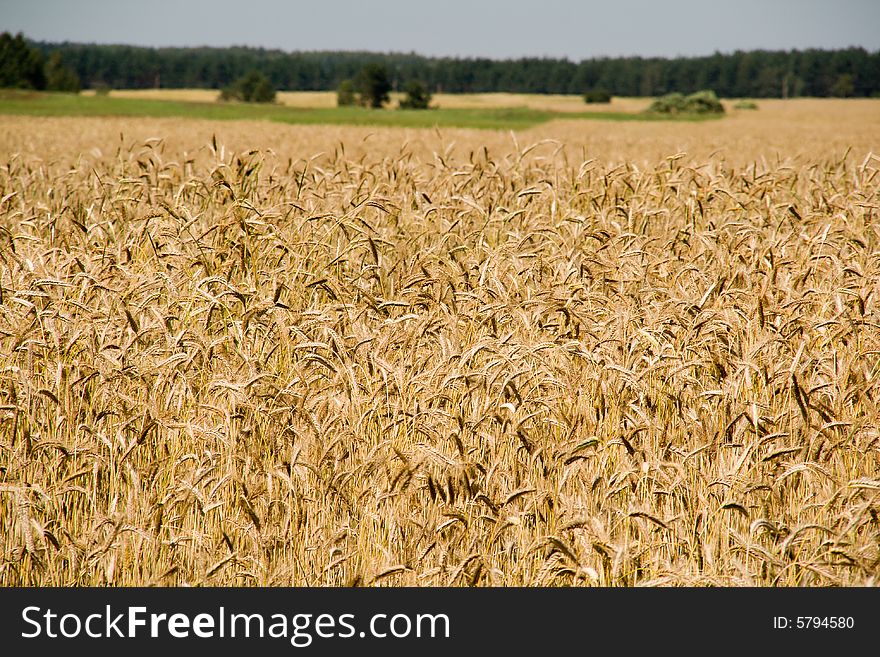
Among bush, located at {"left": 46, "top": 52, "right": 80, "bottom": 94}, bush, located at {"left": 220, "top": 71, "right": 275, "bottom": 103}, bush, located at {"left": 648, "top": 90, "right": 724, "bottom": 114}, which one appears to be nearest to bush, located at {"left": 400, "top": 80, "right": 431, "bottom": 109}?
bush, located at {"left": 220, "top": 71, "right": 275, "bottom": 103}

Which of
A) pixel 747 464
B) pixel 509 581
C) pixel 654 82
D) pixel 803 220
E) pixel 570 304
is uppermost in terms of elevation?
pixel 654 82

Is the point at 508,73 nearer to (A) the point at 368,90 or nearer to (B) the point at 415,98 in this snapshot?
(A) the point at 368,90

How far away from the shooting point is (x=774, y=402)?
12.0 ft

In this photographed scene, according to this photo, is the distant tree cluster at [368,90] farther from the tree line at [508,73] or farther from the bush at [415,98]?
the tree line at [508,73]

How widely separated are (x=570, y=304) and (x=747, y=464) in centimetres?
117

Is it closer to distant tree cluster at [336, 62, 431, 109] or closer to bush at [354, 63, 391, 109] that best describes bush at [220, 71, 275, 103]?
distant tree cluster at [336, 62, 431, 109]

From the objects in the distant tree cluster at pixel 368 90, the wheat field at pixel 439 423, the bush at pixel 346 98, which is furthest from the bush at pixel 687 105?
the wheat field at pixel 439 423

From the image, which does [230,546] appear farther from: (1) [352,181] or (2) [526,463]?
(1) [352,181]

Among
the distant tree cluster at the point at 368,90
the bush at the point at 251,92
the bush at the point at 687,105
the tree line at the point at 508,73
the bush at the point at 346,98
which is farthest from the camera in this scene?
the tree line at the point at 508,73

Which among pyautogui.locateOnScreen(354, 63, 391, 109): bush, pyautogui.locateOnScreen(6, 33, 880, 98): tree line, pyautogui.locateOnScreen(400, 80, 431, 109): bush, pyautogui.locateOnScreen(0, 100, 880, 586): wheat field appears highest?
pyautogui.locateOnScreen(6, 33, 880, 98): tree line

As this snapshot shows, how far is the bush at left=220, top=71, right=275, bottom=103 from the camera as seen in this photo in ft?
362

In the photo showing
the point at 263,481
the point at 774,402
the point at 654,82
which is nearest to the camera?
the point at 263,481

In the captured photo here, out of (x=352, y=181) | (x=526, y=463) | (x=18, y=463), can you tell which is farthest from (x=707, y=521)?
(x=352, y=181)

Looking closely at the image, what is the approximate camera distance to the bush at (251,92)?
110375mm
